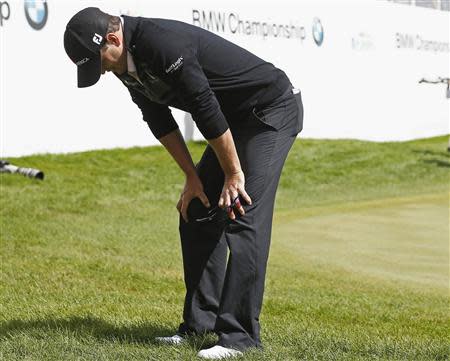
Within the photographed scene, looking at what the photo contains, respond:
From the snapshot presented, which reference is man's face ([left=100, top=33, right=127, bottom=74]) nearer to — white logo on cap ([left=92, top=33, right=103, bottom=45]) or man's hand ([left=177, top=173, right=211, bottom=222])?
white logo on cap ([left=92, top=33, right=103, bottom=45])

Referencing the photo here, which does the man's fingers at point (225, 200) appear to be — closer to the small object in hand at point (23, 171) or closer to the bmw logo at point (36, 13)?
the small object in hand at point (23, 171)

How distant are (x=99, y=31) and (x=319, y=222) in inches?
294

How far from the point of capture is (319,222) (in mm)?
11211

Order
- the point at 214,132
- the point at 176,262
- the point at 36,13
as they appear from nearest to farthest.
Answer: the point at 214,132 → the point at 176,262 → the point at 36,13

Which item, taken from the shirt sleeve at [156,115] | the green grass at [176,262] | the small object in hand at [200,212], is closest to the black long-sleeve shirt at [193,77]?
the shirt sleeve at [156,115]

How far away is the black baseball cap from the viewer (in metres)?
3.97

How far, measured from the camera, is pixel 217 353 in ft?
13.8

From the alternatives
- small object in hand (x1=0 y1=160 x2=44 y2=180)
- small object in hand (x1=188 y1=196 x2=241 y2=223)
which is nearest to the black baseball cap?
small object in hand (x1=188 y1=196 x2=241 y2=223)

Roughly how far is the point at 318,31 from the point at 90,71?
58.9 ft

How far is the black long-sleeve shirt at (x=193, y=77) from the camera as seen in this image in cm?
398

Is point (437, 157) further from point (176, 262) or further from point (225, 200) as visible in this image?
point (225, 200)

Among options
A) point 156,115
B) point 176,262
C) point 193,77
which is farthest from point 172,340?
point 176,262

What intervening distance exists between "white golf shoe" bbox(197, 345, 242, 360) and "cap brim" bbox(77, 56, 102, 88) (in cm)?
123

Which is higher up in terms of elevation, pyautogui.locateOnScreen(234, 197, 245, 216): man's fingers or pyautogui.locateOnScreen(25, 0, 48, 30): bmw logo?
pyautogui.locateOnScreen(25, 0, 48, 30): bmw logo
